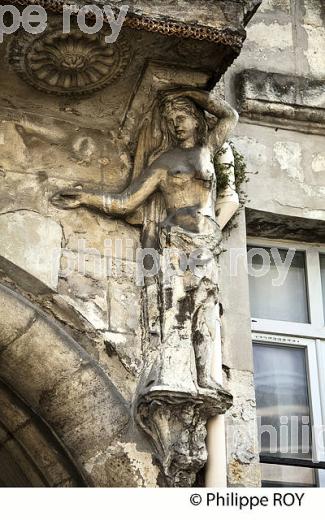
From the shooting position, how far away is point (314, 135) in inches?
243

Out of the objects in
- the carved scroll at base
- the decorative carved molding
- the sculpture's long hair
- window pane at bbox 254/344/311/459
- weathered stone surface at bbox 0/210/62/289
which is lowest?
the carved scroll at base

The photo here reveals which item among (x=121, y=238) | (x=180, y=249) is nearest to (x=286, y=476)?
(x=180, y=249)

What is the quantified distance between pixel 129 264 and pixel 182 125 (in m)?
0.66

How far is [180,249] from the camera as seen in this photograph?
16.9 feet

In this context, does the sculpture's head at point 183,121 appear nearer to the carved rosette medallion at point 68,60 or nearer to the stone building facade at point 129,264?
the stone building facade at point 129,264

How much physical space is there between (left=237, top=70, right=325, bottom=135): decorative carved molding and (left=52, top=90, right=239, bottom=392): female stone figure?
65cm

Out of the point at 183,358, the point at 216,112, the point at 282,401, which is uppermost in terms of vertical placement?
the point at 216,112

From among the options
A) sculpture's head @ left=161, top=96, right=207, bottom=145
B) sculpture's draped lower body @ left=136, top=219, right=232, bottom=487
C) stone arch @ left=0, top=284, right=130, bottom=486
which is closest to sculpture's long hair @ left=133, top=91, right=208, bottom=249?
sculpture's head @ left=161, top=96, right=207, bottom=145

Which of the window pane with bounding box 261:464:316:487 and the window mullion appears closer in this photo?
the window pane with bounding box 261:464:316:487

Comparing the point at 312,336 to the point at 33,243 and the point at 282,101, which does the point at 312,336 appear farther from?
the point at 33,243

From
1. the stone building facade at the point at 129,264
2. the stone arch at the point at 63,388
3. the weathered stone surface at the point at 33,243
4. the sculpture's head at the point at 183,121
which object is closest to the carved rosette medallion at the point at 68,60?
the stone building facade at the point at 129,264

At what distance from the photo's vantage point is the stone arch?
15.8ft

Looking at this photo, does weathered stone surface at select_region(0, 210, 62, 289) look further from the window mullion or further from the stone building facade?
the window mullion

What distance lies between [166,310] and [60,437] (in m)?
0.68
